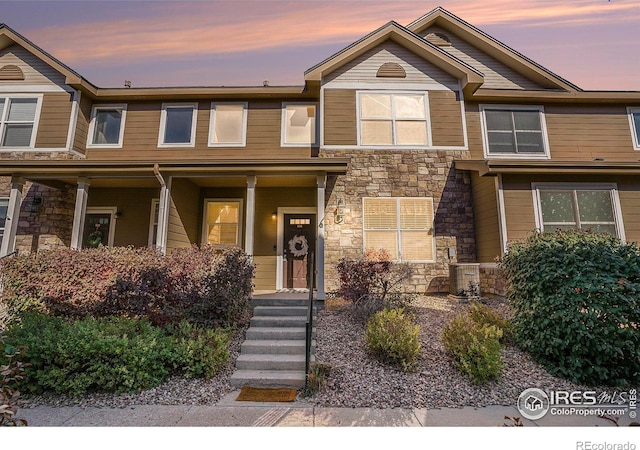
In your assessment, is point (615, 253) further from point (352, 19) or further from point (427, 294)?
point (352, 19)

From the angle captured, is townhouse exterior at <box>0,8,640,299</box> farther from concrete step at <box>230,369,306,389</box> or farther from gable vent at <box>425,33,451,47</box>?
concrete step at <box>230,369,306,389</box>

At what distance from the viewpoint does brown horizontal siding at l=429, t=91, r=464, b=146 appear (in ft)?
27.6

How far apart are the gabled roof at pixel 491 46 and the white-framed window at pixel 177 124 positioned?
25.1 ft

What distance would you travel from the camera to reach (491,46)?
976 cm

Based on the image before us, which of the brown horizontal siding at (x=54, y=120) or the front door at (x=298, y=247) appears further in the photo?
the brown horizontal siding at (x=54, y=120)

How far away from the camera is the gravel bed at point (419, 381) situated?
3.41 m

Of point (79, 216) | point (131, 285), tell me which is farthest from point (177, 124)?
point (131, 285)

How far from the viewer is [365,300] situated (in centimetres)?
563

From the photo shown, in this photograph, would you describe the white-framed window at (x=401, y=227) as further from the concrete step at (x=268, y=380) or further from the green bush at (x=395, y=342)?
the concrete step at (x=268, y=380)

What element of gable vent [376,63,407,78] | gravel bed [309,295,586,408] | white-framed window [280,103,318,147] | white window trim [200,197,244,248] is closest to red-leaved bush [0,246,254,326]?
gravel bed [309,295,586,408]

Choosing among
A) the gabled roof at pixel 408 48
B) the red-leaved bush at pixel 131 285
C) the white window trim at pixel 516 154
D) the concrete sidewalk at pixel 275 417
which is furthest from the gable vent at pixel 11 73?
the white window trim at pixel 516 154

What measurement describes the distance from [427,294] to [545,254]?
371cm

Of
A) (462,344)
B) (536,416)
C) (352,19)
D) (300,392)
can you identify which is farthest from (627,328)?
(352,19)

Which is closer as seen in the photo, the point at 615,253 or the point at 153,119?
the point at 615,253
